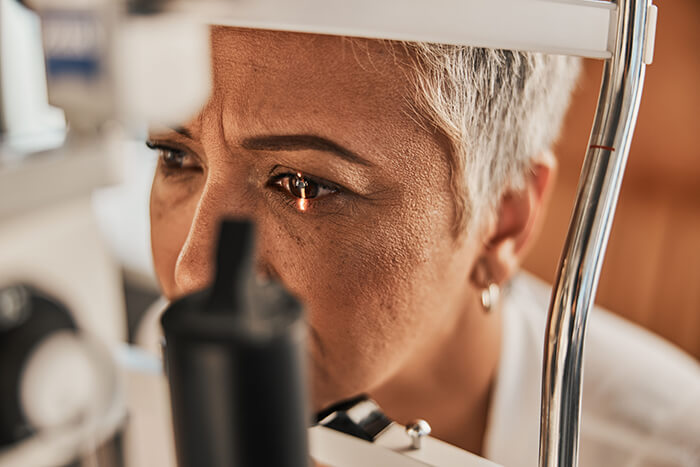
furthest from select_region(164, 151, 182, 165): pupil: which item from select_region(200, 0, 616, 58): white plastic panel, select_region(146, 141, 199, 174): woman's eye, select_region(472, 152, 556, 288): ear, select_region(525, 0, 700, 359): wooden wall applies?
select_region(525, 0, 700, 359): wooden wall

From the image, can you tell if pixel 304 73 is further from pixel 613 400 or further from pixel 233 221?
pixel 613 400

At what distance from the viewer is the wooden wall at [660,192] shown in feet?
4.51

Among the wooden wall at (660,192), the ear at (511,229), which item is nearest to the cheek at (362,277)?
the ear at (511,229)

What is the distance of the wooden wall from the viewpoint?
138cm

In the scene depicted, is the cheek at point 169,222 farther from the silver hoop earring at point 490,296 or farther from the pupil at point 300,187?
the silver hoop earring at point 490,296

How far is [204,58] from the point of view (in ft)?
1.11

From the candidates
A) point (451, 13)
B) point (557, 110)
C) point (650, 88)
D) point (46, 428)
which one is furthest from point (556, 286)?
point (650, 88)

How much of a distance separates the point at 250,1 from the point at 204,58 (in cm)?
7

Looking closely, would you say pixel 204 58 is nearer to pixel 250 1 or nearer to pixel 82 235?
pixel 250 1

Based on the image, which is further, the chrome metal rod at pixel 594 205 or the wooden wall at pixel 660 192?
the wooden wall at pixel 660 192

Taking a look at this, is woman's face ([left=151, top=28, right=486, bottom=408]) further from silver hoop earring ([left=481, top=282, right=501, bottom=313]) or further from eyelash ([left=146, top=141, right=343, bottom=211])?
silver hoop earring ([left=481, top=282, right=501, bottom=313])

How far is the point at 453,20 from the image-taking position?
30 cm

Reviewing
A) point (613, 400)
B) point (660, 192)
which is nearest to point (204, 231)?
point (613, 400)

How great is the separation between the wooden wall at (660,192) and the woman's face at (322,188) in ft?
3.57
